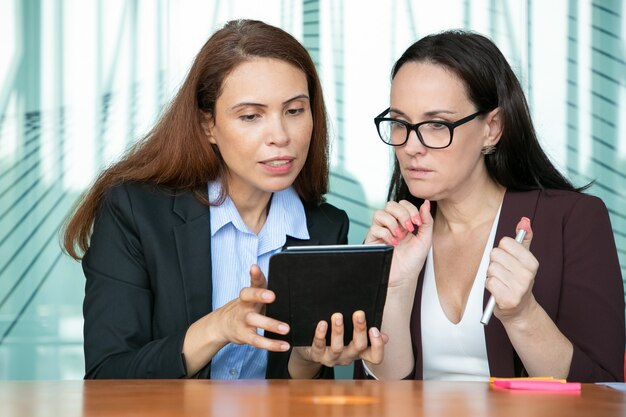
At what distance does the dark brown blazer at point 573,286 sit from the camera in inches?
90.7

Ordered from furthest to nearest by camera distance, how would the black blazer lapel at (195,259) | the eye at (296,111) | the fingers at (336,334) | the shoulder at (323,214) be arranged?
the shoulder at (323,214), the eye at (296,111), the black blazer lapel at (195,259), the fingers at (336,334)

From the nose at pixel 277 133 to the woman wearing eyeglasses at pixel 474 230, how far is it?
30 cm

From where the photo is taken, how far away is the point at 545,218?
2.49 meters

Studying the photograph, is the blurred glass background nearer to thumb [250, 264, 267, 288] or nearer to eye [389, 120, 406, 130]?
eye [389, 120, 406, 130]

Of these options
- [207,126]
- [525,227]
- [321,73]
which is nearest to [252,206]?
[207,126]

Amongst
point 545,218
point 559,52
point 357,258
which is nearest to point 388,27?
point 559,52

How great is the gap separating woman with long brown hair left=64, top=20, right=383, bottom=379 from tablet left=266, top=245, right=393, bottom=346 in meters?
0.16

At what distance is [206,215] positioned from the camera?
249cm

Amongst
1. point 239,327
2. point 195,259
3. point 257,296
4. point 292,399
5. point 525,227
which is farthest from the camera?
point 195,259

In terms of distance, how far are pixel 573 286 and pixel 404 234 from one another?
47 cm

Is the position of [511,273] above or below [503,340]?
above

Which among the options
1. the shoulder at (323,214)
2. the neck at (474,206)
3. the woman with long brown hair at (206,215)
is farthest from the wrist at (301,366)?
the neck at (474,206)

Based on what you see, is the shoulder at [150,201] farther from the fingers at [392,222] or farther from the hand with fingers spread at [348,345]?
the hand with fingers spread at [348,345]

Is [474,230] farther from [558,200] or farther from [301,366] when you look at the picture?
[301,366]
